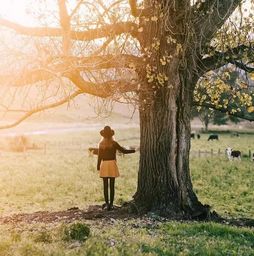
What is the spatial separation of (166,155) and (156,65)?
239cm

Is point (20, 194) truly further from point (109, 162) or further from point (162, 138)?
point (162, 138)

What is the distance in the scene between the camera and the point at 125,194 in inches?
805

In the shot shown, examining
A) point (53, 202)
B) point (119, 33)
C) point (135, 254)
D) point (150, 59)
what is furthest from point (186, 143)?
point (53, 202)

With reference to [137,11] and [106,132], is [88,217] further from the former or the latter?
[137,11]

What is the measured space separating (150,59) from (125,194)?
980 centimetres

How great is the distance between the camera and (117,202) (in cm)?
1759

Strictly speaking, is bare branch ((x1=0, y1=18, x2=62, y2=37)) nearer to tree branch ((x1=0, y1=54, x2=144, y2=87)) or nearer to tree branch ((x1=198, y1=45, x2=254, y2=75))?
tree branch ((x1=0, y1=54, x2=144, y2=87))

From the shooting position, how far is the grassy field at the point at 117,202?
26.7 feet

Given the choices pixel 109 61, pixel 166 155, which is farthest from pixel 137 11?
pixel 166 155

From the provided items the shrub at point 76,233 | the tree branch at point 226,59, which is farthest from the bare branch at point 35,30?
the shrub at point 76,233

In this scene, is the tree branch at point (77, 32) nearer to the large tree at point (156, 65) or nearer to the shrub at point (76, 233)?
the large tree at point (156, 65)

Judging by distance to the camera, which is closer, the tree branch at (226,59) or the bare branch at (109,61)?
the bare branch at (109,61)

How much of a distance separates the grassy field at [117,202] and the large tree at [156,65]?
145cm

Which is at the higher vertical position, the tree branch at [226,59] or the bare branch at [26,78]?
the tree branch at [226,59]
